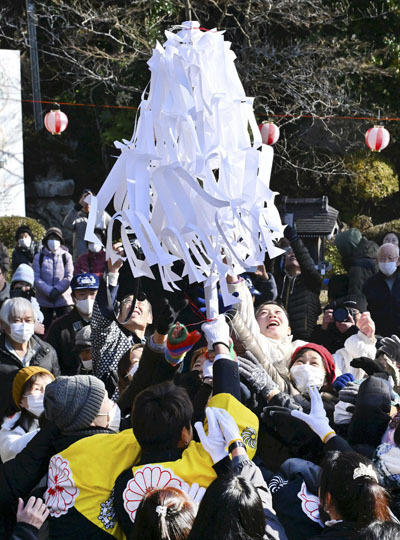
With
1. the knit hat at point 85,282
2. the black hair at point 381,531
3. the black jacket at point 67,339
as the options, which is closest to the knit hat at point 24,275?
the knit hat at point 85,282

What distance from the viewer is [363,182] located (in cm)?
1418

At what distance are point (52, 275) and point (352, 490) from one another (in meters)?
5.65

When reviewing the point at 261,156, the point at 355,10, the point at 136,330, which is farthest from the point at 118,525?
the point at 355,10

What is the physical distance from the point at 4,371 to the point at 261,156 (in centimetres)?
226

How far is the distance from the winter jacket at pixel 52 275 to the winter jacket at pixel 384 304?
9.36 ft

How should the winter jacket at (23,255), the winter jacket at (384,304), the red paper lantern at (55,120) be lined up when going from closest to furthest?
the winter jacket at (384,304)
the winter jacket at (23,255)
the red paper lantern at (55,120)

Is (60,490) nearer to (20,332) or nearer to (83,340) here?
(20,332)

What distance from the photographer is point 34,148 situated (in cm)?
1576

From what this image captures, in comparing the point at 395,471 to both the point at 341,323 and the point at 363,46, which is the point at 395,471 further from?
the point at 363,46

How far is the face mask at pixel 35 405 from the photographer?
11.9 feet

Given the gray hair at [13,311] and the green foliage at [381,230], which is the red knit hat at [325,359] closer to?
the gray hair at [13,311]

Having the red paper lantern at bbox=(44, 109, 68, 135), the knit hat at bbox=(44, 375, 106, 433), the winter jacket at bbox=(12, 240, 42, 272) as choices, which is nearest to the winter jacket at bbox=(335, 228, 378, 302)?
the winter jacket at bbox=(12, 240, 42, 272)

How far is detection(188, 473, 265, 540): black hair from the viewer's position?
2.12 m

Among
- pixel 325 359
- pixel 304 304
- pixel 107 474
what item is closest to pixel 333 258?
pixel 304 304
